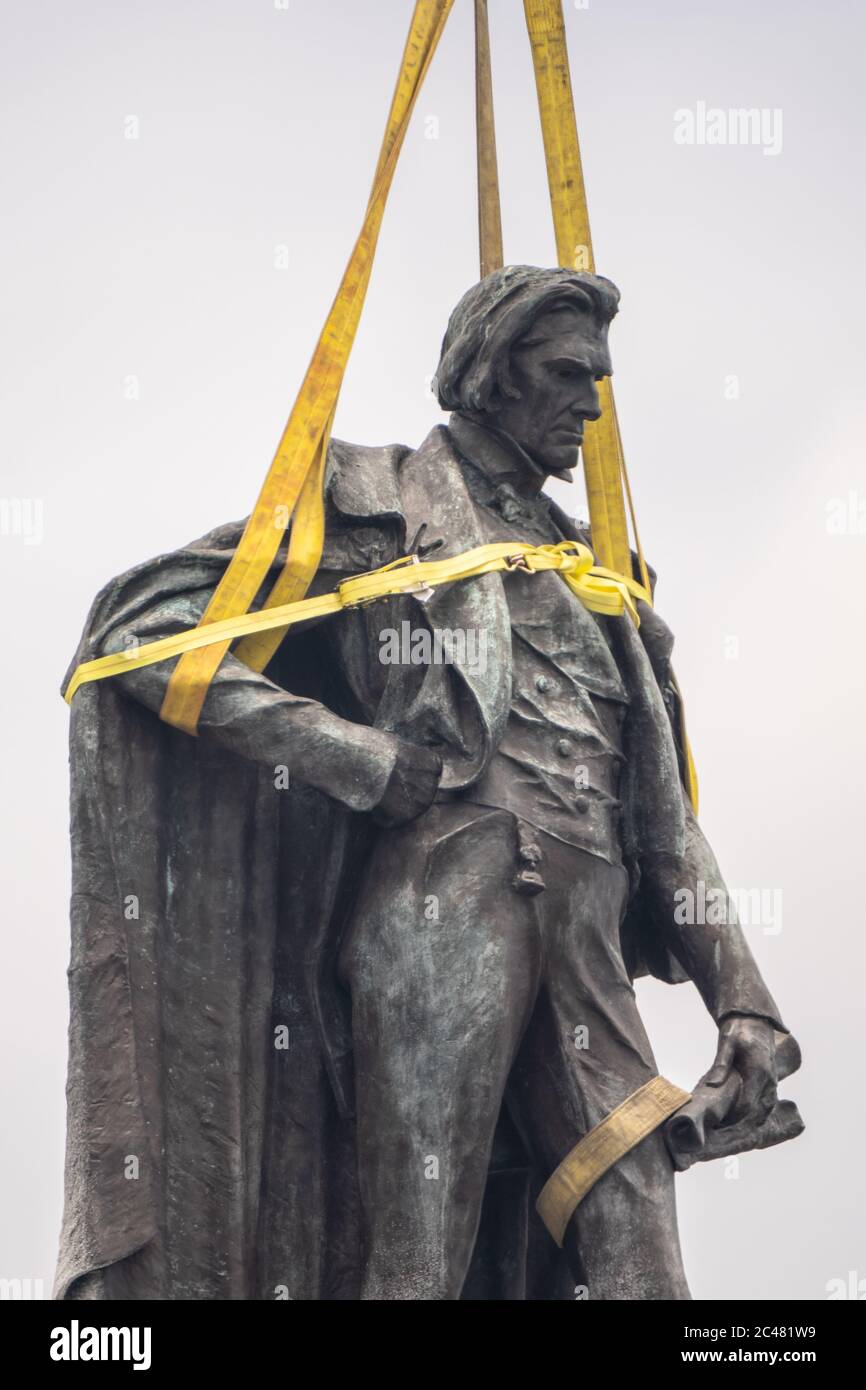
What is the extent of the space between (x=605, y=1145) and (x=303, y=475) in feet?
8.89

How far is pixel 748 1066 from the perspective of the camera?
480 inches

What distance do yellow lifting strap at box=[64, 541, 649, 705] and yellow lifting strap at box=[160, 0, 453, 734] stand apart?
6 cm

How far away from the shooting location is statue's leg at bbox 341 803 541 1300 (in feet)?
38.8

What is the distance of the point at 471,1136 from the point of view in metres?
11.9

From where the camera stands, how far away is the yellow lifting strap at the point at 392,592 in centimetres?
1212

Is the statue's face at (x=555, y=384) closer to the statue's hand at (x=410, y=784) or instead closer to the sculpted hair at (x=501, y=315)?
the sculpted hair at (x=501, y=315)

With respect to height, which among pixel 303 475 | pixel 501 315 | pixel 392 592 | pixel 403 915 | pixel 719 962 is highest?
pixel 501 315

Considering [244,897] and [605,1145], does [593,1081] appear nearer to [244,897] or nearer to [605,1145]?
[605,1145]

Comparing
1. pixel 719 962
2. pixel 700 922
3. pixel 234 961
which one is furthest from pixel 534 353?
pixel 234 961

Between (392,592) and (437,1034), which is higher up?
(392,592)
